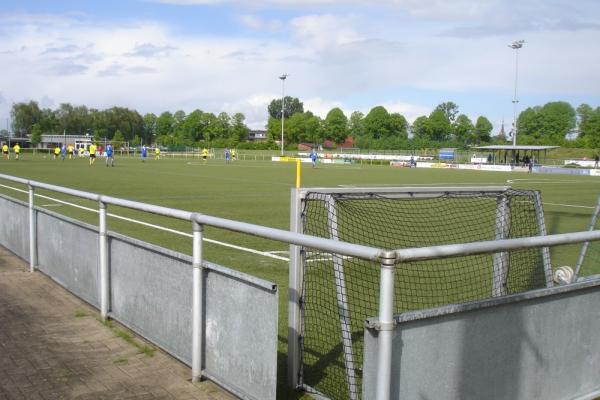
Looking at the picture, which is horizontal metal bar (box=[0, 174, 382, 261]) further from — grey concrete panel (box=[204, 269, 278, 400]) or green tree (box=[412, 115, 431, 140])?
green tree (box=[412, 115, 431, 140])

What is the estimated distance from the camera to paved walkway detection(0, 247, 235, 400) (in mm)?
4195

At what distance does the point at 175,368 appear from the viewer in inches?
183

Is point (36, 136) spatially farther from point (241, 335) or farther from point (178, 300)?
point (241, 335)

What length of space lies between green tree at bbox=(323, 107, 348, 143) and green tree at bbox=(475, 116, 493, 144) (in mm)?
31020

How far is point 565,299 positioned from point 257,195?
58.4 feet

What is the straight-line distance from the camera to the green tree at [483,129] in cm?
14350

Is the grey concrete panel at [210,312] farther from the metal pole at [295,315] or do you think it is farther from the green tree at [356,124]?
the green tree at [356,124]

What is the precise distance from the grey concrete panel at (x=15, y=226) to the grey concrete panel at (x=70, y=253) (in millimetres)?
662

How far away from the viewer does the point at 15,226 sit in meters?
8.64

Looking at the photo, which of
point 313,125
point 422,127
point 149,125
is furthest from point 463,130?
point 149,125

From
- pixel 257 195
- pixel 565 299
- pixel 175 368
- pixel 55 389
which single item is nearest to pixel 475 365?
pixel 565 299

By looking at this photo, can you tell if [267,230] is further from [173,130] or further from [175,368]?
[173,130]

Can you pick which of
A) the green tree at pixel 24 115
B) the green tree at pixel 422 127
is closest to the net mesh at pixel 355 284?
the green tree at pixel 422 127

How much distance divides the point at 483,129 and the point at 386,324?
5837 inches
